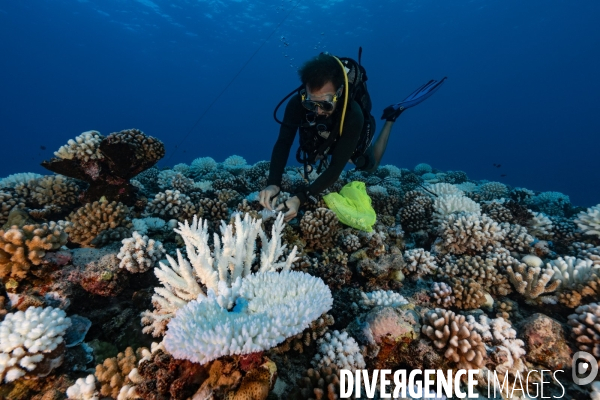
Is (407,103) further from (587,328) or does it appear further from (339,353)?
(339,353)

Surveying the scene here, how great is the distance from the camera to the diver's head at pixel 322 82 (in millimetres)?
4102

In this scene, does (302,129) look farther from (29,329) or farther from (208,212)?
(29,329)

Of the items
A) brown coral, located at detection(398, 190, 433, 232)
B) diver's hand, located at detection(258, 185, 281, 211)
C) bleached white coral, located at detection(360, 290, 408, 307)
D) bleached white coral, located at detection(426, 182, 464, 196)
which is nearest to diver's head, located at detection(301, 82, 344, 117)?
diver's hand, located at detection(258, 185, 281, 211)

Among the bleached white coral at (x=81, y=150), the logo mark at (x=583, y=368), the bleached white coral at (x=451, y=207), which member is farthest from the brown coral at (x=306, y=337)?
the bleached white coral at (x=81, y=150)

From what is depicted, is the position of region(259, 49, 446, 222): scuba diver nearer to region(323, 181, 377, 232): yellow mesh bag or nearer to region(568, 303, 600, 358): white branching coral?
region(323, 181, 377, 232): yellow mesh bag

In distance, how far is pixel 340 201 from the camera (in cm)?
490

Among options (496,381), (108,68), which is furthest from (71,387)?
(108,68)

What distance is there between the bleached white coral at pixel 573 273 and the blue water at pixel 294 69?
2531 centimetres

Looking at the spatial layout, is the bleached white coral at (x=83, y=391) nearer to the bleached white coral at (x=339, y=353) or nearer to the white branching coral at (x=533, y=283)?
the bleached white coral at (x=339, y=353)

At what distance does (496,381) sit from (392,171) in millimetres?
10676

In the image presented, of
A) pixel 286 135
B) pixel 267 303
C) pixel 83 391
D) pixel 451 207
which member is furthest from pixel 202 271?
pixel 451 207

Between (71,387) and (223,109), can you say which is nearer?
(71,387)

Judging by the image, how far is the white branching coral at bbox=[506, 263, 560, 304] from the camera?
138 inches

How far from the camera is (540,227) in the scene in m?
5.34
